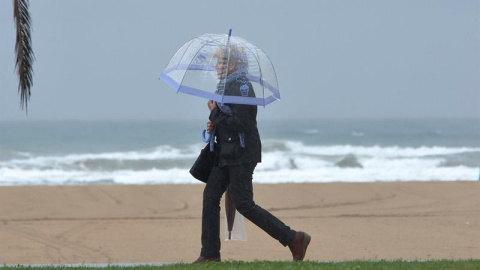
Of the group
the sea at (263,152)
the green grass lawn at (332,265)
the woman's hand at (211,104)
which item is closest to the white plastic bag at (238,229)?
the green grass lawn at (332,265)

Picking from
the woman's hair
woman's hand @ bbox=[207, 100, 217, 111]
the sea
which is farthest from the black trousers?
the sea

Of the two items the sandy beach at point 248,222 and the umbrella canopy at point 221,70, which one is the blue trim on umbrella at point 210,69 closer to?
the umbrella canopy at point 221,70

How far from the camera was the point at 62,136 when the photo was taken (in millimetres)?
51906

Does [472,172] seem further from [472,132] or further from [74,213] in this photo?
[472,132]

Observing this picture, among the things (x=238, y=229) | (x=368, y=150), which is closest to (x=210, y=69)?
(x=238, y=229)

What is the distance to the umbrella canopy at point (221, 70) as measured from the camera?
864 centimetres

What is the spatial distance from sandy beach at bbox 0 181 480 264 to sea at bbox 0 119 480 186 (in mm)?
10099

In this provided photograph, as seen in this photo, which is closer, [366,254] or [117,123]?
[366,254]

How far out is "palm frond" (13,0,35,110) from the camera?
961cm

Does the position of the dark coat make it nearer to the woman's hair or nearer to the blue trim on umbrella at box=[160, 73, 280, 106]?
the blue trim on umbrella at box=[160, 73, 280, 106]

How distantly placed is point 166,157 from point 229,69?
3153 cm

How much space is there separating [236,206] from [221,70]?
1168mm

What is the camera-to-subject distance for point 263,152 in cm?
4188

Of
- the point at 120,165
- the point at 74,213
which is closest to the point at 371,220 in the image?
the point at 74,213
